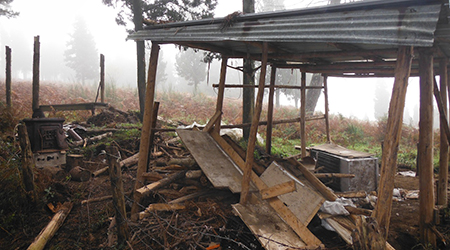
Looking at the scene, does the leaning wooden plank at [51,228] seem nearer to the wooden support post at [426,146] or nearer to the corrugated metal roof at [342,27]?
the corrugated metal roof at [342,27]

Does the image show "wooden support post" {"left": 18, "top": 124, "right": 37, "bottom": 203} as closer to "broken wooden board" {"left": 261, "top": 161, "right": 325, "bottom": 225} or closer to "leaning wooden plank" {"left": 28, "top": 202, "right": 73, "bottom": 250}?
"leaning wooden plank" {"left": 28, "top": 202, "right": 73, "bottom": 250}

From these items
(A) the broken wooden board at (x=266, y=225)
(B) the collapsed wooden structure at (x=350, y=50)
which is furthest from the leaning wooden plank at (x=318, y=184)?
(A) the broken wooden board at (x=266, y=225)

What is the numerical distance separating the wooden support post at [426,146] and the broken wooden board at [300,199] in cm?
136

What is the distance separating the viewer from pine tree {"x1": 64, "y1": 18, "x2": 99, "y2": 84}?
45781mm

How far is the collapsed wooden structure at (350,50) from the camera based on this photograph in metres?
2.24

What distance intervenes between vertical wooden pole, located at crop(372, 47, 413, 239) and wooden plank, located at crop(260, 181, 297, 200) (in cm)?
101

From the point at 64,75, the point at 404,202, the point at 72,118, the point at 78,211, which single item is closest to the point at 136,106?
the point at 72,118

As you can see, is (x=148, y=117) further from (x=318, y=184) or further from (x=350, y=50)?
(x=350, y=50)

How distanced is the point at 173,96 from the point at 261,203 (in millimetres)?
18975

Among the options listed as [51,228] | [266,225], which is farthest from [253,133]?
[51,228]

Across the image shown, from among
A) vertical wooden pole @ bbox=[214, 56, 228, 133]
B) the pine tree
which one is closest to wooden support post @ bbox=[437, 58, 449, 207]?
vertical wooden pole @ bbox=[214, 56, 228, 133]

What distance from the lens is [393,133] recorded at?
8.64ft

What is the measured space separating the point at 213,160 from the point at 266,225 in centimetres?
169

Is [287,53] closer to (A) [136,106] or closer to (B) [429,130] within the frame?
(B) [429,130]
